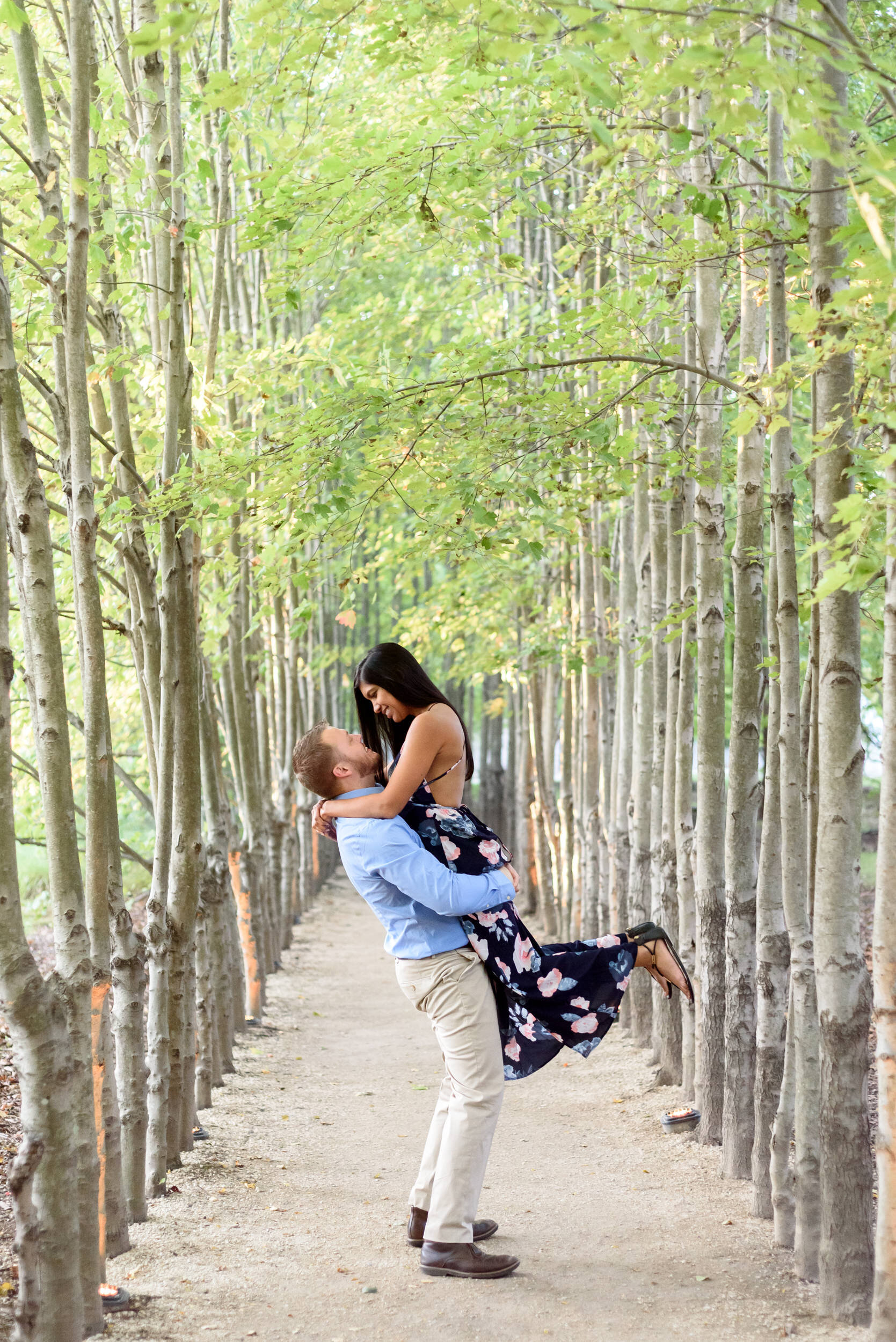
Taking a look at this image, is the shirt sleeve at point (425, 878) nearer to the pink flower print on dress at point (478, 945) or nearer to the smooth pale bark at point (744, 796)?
the pink flower print on dress at point (478, 945)

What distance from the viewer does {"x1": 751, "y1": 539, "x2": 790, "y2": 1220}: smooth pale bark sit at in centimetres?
407

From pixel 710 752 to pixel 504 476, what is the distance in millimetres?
1587

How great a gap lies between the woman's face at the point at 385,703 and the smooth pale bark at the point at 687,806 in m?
2.02

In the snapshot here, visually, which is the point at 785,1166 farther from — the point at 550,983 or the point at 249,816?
the point at 249,816

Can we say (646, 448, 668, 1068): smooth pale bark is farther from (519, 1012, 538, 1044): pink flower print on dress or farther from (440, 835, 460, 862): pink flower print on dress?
(519, 1012, 538, 1044): pink flower print on dress

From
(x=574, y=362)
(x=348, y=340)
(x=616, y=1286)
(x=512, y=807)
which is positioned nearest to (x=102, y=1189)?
(x=616, y=1286)

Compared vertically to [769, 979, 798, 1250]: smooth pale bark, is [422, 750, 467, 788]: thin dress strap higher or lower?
higher

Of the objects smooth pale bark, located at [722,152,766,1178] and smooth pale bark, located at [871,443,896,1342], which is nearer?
smooth pale bark, located at [871,443,896,1342]

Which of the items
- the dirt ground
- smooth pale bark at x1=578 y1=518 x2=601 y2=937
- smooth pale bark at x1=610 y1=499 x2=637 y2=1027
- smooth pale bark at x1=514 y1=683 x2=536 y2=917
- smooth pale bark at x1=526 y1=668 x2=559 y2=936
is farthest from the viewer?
smooth pale bark at x1=514 y1=683 x2=536 y2=917

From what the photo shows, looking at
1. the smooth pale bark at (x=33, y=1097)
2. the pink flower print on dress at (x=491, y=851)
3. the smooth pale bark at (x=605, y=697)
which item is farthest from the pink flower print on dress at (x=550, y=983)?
the smooth pale bark at (x=605, y=697)

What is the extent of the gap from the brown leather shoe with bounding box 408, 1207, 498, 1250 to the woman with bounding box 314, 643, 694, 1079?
565 millimetres

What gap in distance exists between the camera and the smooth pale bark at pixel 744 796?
441 cm

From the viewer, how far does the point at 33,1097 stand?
3016mm

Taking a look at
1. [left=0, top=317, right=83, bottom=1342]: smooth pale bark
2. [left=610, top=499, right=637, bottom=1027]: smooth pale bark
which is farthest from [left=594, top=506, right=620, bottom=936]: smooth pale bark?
[left=0, top=317, right=83, bottom=1342]: smooth pale bark
